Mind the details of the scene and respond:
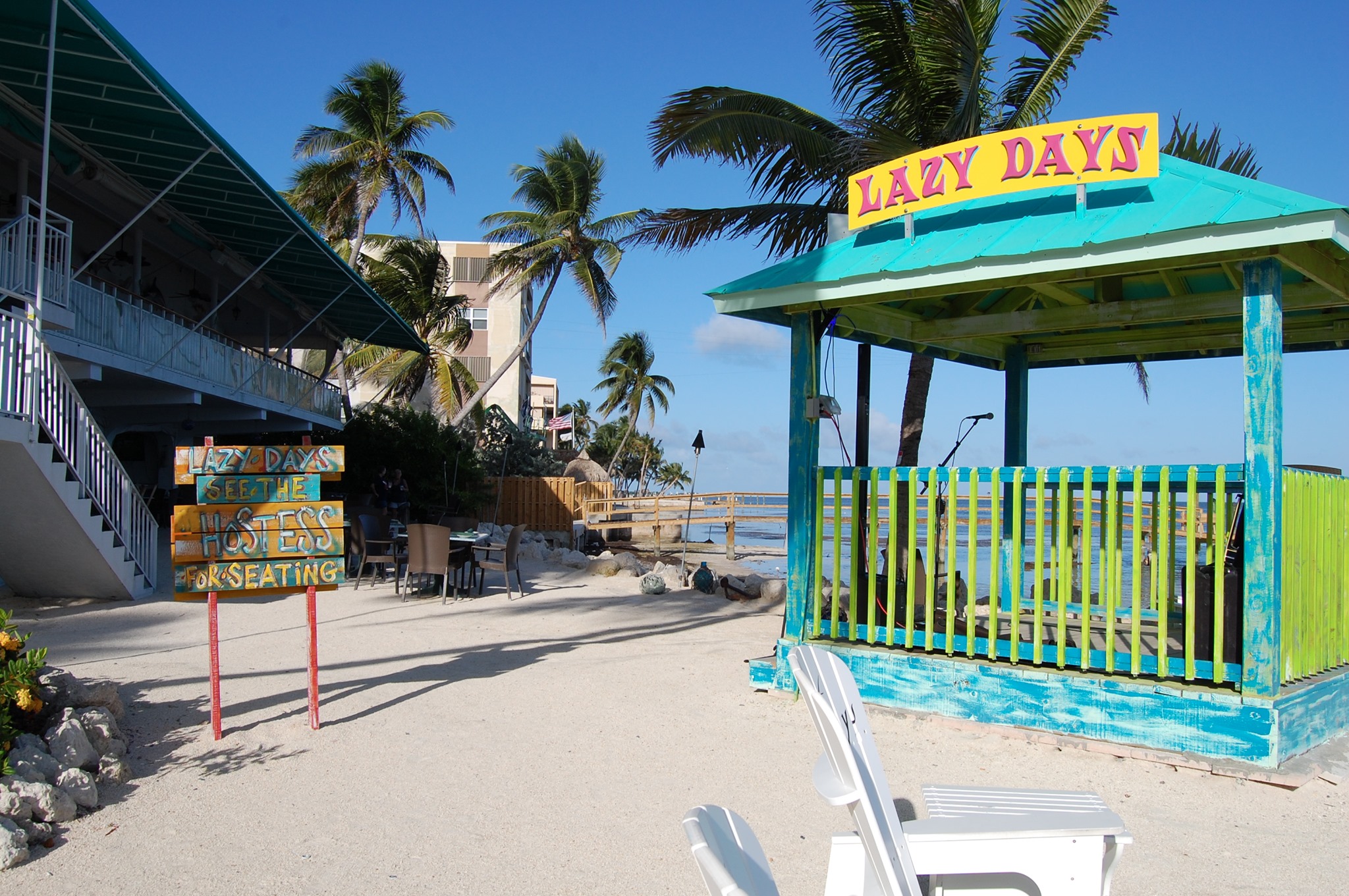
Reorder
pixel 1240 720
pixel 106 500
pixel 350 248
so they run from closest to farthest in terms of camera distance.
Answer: pixel 1240 720, pixel 106 500, pixel 350 248

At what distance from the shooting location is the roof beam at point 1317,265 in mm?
5285

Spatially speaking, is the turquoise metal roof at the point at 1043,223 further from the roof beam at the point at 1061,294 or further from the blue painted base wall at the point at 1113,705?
the blue painted base wall at the point at 1113,705

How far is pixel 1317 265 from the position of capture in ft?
18.5

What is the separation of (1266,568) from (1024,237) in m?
2.35

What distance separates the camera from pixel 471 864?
3846mm

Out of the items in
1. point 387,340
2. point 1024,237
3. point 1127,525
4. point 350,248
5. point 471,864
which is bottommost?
point 471,864

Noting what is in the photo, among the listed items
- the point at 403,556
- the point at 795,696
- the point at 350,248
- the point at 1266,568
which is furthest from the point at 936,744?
the point at 350,248

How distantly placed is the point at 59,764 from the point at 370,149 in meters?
26.3

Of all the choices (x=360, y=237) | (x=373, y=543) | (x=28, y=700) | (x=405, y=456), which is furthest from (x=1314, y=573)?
(x=360, y=237)

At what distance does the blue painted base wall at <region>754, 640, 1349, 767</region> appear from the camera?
5109 millimetres

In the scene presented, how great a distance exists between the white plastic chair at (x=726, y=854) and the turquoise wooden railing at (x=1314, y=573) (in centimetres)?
431

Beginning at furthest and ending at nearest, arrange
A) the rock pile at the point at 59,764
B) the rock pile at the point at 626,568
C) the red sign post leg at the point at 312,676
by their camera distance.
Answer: the rock pile at the point at 626,568 → the red sign post leg at the point at 312,676 → the rock pile at the point at 59,764

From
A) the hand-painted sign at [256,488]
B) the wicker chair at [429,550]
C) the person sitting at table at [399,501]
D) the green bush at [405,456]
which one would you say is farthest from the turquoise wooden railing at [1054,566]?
the green bush at [405,456]

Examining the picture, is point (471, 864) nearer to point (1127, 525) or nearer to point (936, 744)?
point (936, 744)
